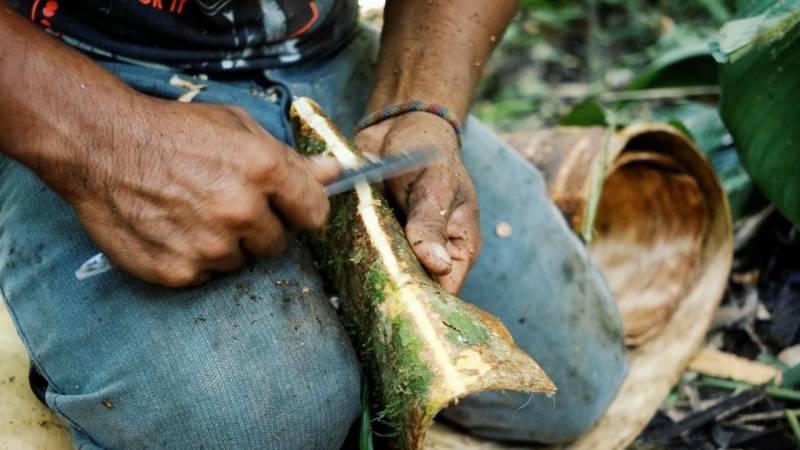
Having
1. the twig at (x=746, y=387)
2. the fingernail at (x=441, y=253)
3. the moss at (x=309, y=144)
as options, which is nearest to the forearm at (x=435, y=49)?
the moss at (x=309, y=144)

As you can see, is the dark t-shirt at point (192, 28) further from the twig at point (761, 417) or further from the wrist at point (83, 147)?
the twig at point (761, 417)

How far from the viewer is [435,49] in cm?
151

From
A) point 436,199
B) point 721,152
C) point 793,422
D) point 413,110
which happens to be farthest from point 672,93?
point 436,199

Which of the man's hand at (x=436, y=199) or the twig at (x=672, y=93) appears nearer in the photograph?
the man's hand at (x=436, y=199)

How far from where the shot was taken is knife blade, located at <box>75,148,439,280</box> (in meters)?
1.13

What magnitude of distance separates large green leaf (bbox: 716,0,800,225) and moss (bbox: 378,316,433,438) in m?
0.94

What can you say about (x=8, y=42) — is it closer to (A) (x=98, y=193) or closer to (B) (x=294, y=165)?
(A) (x=98, y=193)

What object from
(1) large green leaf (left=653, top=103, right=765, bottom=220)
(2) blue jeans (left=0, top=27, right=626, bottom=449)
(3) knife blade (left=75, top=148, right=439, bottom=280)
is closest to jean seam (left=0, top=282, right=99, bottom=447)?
(2) blue jeans (left=0, top=27, right=626, bottom=449)

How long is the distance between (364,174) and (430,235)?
0.14 meters

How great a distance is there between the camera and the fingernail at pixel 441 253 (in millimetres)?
1107

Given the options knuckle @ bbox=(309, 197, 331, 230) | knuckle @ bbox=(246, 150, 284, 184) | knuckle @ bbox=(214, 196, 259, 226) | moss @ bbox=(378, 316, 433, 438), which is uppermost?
knuckle @ bbox=(246, 150, 284, 184)

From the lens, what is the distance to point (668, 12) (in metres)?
3.71

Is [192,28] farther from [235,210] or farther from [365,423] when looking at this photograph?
[365,423]

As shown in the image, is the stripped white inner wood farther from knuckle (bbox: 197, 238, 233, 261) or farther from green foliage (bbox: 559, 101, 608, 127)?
green foliage (bbox: 559, 101, 608, 127)
